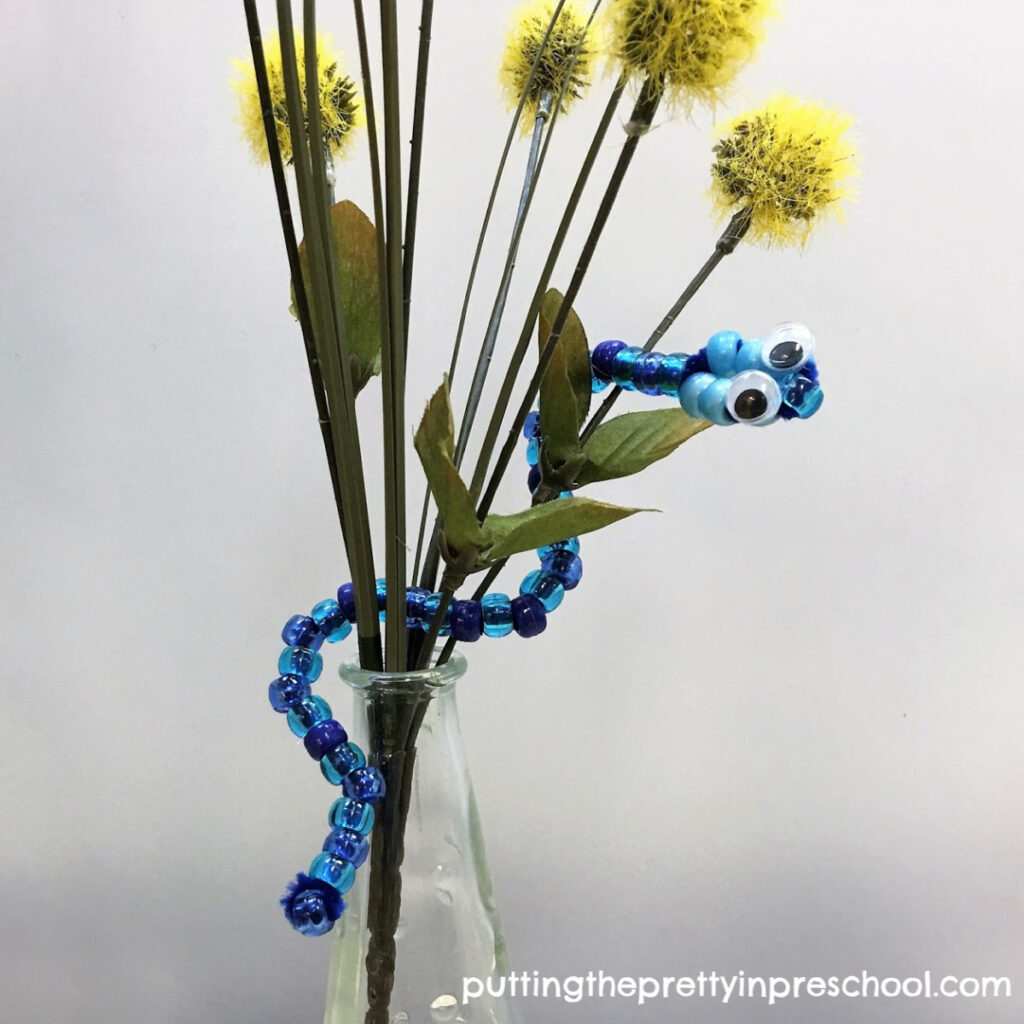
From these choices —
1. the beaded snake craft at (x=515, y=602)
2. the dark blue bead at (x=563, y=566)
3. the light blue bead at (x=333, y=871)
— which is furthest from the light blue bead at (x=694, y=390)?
the light blue bead at (x=333, y=871)

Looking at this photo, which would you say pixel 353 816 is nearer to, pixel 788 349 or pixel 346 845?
pixel 346 845

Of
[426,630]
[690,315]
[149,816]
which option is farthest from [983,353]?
[149,816]

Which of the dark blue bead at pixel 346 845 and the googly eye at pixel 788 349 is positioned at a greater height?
the googly eye at pixel 788 349

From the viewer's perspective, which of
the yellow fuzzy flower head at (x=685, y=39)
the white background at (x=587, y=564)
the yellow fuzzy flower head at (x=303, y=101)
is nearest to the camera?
the yellow fuzzy flower head at (x=685, y=39)

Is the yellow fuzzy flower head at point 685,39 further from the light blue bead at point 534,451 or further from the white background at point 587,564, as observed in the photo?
the white background at point 587,564

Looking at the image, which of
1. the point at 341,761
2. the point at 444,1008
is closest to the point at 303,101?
the point at 341,761

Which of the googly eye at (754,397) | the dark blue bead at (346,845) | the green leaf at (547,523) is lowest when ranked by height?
the dark blue bead at (346,845)
